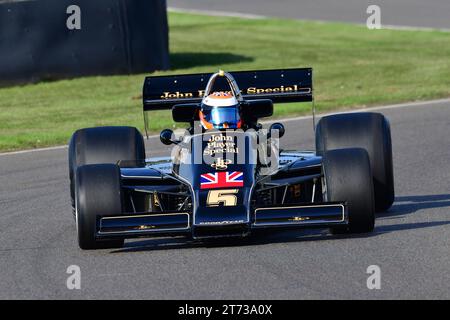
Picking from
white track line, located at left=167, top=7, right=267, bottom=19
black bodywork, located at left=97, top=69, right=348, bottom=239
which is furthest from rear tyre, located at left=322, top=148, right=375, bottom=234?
white track line, located at left=167, top=7, right=267, bottom=19

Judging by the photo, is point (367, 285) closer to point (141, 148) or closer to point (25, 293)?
point (25, 293)

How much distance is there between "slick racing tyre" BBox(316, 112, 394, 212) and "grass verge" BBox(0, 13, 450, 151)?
758 cm

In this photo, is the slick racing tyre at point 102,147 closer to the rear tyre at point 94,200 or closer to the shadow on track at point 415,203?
the rear tyre at point 94,200

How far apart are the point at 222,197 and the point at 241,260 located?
761 millimetres

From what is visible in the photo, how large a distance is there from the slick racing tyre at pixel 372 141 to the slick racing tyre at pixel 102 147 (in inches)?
71.7

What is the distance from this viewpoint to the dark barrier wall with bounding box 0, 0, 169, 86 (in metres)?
23.6

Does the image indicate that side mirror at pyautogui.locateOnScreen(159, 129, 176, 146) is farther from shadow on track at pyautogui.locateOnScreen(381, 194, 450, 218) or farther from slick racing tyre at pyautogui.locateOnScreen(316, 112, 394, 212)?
shadow on track at pyautogui.locateOnScreen(381, 194, 450, 218)

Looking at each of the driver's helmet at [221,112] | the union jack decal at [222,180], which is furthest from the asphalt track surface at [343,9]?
the union jack decal at [222,180]

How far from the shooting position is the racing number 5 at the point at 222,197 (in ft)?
35.6

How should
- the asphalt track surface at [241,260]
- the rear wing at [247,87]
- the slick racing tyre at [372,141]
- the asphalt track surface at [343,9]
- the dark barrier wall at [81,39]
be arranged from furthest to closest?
the asphalt track surface at [343,9] → the dark barrier wall at [81,39] → the rear wing at [247,87] → the slick racing tyre at [372,141] → the asphalt track surface at [241,260]

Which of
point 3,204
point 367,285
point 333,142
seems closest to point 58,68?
point 3,204

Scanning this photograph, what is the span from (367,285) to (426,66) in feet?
58.9

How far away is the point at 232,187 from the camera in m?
11.0
